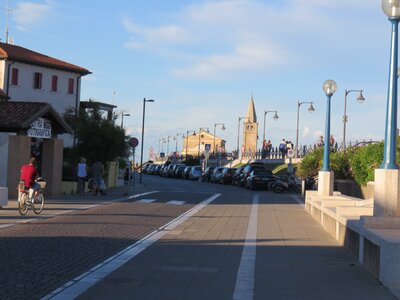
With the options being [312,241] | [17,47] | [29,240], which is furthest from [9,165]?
[17,47]

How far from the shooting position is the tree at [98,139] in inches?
1421

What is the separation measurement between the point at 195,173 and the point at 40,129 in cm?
4153

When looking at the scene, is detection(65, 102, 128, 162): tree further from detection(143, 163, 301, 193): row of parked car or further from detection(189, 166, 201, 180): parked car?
detection(189, 166, 201, 180): parked car

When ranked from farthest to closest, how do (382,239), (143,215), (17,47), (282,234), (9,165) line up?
(17,47)
(9,165)
(143,215)
(282,234)
(382,239)

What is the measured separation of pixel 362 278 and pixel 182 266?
9.41 ft

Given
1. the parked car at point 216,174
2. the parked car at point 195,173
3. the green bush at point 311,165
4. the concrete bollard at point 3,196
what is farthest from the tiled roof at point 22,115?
the parked car at point 195,173

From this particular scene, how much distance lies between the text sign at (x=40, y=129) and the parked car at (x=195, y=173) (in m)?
39.6

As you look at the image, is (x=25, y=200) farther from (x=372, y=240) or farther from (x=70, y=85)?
(x=70, y=85)

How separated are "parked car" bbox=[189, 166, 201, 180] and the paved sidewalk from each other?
5024 cm

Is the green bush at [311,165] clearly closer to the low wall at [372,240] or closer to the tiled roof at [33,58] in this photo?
the low wall at [372,240]

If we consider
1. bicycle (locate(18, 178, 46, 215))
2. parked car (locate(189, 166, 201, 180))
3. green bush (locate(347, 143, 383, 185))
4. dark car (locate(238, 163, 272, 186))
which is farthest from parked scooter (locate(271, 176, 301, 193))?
parked car (locate(189, 166, 201, 180))

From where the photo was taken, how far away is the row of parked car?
40750 mm

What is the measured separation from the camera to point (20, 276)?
9008mm

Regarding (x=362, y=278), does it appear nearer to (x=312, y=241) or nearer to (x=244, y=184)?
(x=312, y=241)
